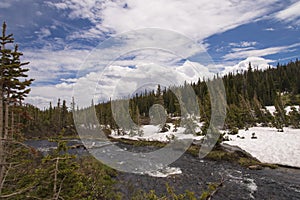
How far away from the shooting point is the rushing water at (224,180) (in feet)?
41.1

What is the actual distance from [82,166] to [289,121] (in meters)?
33.9

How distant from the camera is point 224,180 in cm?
1433

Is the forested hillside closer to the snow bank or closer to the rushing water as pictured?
the rushing water

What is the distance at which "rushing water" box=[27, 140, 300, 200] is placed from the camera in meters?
12.5

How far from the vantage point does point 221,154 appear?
22.0m

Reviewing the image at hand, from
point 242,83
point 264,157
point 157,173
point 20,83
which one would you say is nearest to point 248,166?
point 264,157

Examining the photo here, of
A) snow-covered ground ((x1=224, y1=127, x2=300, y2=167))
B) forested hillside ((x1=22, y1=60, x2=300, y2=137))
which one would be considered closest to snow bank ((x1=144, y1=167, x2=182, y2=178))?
snow-covered ground ((x1=224, y1=127, x2=300, y2=167))

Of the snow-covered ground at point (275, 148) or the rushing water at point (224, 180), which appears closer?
the rushing water at point (224, 180)

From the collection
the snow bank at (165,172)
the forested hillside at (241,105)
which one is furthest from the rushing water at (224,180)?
the forested hillside at (241,105)

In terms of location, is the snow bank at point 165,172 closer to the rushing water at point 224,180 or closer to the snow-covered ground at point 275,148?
the rushing water at point 224,180

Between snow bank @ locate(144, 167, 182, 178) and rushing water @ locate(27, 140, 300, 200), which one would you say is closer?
rushing water @ locate(27, 140, 300, 200)

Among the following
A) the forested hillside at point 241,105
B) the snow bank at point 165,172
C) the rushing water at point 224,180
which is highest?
the forested hillside at point 241,105

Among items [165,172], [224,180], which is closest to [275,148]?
[224,180]

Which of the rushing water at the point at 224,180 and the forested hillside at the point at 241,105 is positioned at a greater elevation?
the forested hillside at the point at 241,105
